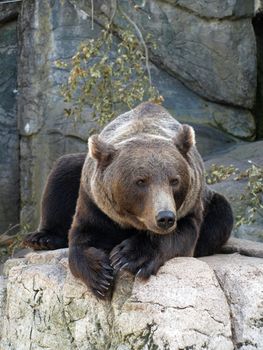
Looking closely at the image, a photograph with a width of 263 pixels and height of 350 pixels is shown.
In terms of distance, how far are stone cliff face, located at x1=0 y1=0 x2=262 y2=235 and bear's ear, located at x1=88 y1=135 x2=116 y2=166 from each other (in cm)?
668

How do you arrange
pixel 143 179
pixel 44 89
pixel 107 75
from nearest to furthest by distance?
pixel 143 179
pixel 107 75
pixel 44 89

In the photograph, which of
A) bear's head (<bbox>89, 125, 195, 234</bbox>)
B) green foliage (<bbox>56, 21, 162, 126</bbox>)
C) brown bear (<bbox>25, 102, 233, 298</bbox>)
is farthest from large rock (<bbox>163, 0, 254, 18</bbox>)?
bear's head (<bbox>89, 125, 195, 234</bbox>)

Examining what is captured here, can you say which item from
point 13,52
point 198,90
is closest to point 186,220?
point 198,90

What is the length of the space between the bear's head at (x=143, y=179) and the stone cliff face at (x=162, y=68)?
670 cm

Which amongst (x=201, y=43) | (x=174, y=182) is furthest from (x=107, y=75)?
(x=174, y=182)

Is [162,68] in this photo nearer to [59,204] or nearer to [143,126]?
[59,204]

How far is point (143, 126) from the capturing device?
20.4ft

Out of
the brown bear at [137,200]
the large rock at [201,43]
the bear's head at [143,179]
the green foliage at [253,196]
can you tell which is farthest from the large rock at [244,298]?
the large rock at [201,43]

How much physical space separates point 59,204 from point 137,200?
6.25 feet

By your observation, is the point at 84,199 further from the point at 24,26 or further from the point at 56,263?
the point at 24,26

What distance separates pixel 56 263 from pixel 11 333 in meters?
0.58

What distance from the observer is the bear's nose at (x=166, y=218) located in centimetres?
520

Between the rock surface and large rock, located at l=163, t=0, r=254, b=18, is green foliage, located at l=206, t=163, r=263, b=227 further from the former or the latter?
the rock surface

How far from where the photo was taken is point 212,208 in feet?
22.5
